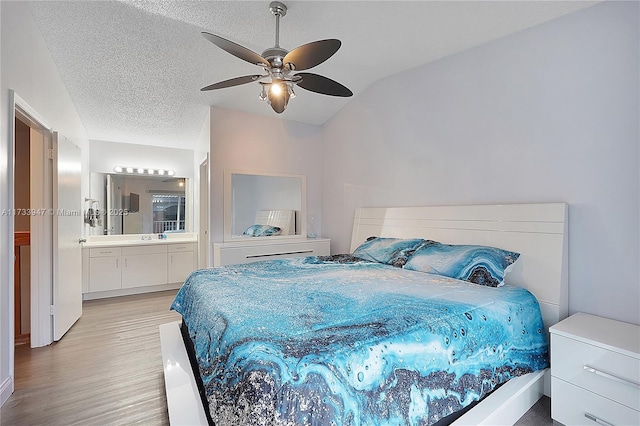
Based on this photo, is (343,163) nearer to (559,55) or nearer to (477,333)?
(559,55)

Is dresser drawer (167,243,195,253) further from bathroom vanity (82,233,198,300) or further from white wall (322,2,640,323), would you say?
white wall (322,2,640,323)

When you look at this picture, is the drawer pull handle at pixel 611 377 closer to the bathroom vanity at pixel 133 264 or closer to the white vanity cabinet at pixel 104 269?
the bathroom vanity at pixel 133 264

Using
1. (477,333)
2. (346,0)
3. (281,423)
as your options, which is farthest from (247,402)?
(346,0)

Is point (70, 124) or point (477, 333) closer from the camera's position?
point (477, 333)

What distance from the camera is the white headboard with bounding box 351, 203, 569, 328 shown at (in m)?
2.01

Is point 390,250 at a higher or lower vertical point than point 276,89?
lower

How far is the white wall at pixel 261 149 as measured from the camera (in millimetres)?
3818

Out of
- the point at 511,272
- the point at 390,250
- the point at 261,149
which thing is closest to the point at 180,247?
the point at 261,149

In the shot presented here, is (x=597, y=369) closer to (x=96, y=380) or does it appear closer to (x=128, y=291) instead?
(x=96, y=380)

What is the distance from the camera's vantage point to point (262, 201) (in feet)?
13.7

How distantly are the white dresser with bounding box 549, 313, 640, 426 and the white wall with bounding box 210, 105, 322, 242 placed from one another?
11.1 ft

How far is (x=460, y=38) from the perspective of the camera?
2.49 meters

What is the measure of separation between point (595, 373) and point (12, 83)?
4.10 meters

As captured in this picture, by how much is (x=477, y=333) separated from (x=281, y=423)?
1.12 meters
